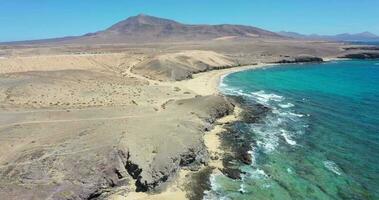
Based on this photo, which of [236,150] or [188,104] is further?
[188,104]

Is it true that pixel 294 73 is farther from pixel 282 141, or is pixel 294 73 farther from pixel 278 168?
pixel 278 168

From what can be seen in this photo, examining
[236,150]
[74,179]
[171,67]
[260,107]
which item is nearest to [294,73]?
[171,67]

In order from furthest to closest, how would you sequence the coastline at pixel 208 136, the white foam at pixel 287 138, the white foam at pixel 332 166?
1. the white foam at pixel 287 138
2. the white foam at pixel 332 166
3. the coastline at pixel 208 136

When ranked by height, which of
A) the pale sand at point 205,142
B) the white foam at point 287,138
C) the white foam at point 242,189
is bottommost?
the white foam at point 242,189

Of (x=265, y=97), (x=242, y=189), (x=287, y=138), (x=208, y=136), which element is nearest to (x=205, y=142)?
(x=208, y=136)

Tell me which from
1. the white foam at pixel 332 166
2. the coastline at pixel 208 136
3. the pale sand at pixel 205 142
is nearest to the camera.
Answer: the pale sand at pixel 205 142

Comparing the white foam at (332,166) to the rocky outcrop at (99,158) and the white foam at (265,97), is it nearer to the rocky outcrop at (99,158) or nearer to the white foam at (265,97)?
the rocky outcrop at (99,158)

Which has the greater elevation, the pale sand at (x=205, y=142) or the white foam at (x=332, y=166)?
the pale sand at (x=205, y=142)

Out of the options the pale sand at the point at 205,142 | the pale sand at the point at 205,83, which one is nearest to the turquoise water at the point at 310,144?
the pale sand at the point at 205,142
